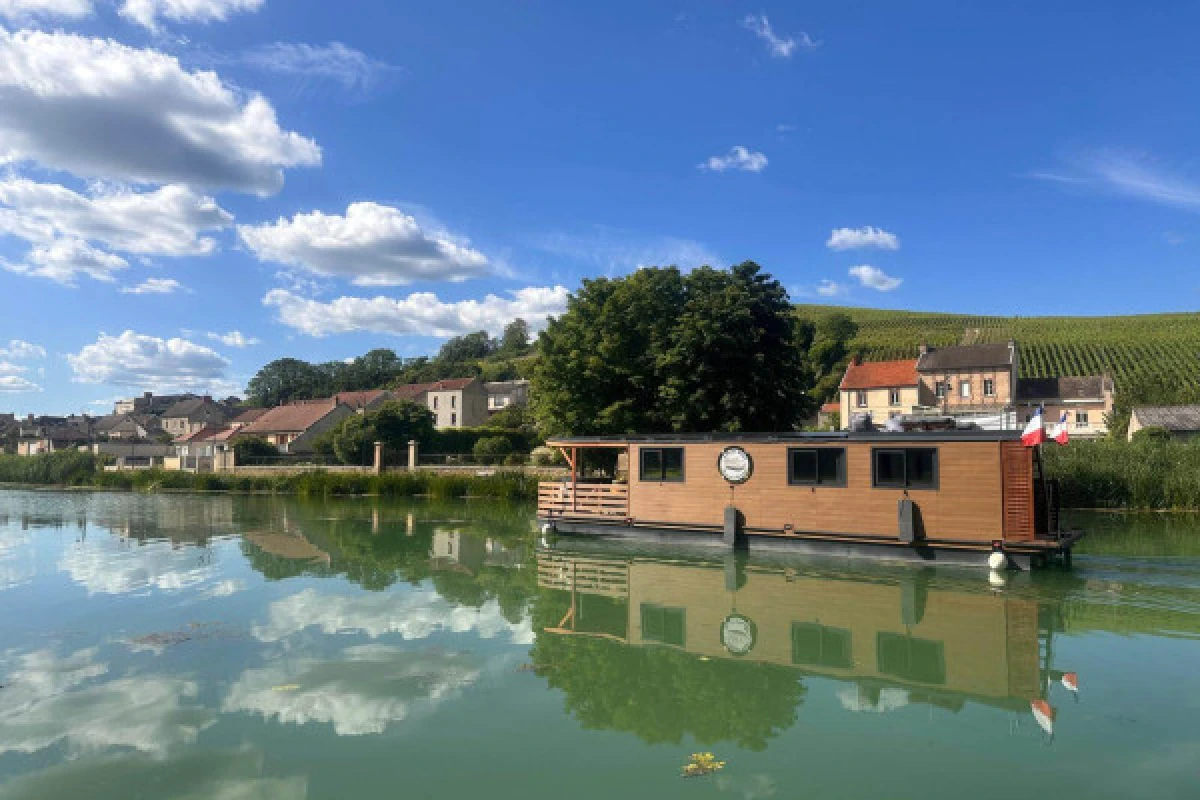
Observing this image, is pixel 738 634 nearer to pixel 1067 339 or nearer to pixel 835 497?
pixel 835 497

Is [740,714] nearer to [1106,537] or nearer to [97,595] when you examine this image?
[97,595]

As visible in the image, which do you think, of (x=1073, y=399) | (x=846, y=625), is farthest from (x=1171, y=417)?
(x=846, y=625)

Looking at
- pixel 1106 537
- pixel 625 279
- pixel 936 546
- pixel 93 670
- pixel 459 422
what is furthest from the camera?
pixel 459 422

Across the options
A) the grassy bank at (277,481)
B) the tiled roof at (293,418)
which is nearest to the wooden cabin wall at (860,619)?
the grassy bank at (277,481)

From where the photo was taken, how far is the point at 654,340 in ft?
93.1

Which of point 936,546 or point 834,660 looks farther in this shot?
point 936,546

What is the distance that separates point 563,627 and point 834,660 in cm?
393

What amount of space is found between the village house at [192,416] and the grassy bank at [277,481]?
51262 millimetres

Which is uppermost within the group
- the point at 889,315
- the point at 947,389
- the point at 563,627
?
the point at 889,315

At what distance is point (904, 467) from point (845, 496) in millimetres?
1375

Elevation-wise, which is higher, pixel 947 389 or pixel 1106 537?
pixel 947 389

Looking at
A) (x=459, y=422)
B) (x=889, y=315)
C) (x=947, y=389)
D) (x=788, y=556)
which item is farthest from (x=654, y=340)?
(x=889, y=315)

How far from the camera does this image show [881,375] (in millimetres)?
58750

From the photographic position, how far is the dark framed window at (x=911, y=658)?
340 inches
